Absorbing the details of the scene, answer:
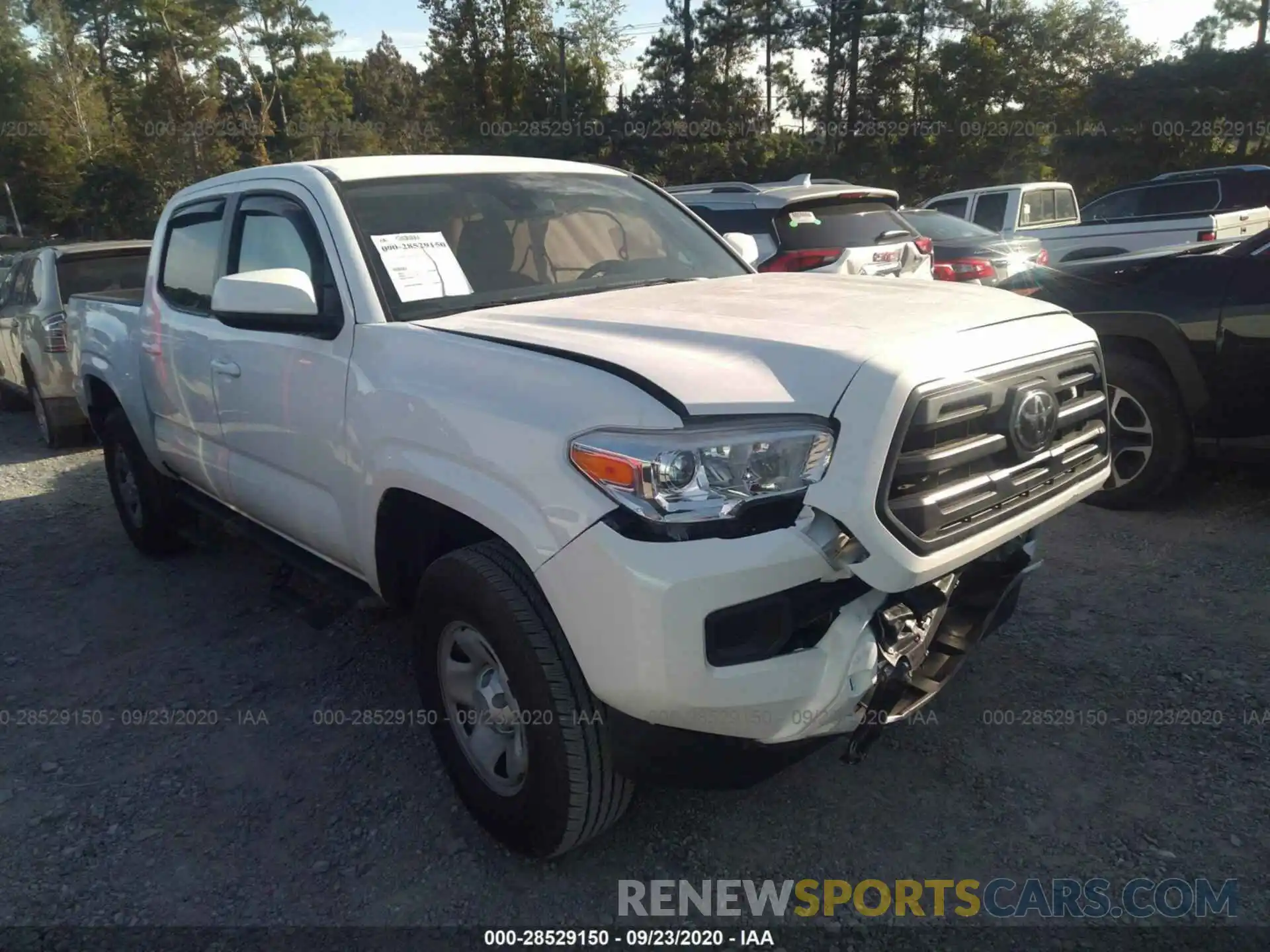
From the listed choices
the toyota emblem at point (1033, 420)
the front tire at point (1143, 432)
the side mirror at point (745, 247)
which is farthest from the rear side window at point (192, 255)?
the front tire at point (1143, 432)

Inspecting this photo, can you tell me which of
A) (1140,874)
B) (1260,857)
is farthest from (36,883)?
(1260,857)

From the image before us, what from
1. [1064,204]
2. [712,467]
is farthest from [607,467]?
[1064,204]

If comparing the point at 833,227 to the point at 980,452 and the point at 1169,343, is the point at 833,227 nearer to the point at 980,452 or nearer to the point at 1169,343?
the point at 1169,343

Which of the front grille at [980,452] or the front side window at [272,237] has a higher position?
the front side window at [272,237]

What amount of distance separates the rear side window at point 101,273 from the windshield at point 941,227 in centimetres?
750

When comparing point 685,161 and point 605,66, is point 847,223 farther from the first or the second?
point 605,66

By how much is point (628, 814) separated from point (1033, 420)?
1.60 metres

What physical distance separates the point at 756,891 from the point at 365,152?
45975 millimetres

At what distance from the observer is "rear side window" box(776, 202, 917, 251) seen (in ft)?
23.4

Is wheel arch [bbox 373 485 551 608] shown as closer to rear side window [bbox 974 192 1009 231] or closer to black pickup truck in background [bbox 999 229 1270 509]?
black pickup truck in background [bbox 999 229 1270 509]

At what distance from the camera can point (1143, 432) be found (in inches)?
184

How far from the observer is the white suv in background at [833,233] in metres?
7.05

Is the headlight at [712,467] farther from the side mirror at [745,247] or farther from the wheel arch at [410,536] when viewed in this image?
the side mirror at [745,247]

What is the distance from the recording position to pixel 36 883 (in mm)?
2697
